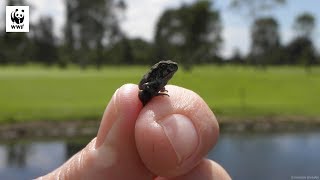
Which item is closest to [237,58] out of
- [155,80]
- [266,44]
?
[266,44]

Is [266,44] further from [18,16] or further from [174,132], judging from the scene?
[174,132]

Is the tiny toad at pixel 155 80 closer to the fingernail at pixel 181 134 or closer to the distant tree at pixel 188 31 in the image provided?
the fingernail at pixel 181 134

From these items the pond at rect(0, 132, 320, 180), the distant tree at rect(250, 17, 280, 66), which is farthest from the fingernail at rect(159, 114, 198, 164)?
the distant tree at rect(250, 17, 280, 66)

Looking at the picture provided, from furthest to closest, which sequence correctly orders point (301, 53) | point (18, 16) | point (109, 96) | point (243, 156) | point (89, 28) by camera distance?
point (301, 53)
point (89, 28)
point (109, 96)
point (18, 16)
point (243, 156)

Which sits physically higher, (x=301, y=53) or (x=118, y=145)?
(x=118, y=145)

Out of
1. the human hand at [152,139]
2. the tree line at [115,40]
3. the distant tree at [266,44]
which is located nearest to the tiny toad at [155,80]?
the human hand at [152,139]

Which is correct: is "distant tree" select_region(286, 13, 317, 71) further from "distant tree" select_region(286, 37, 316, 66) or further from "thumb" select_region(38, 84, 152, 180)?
"thumb" select_region(38, 84, 152, 180)
